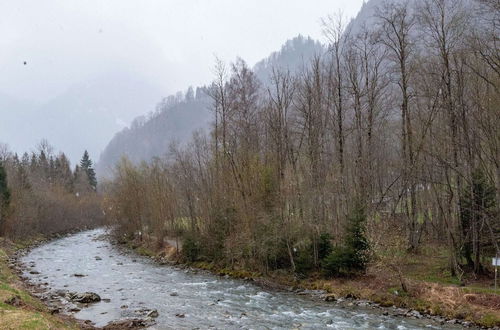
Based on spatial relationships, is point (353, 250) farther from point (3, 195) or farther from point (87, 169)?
point (87, 169)

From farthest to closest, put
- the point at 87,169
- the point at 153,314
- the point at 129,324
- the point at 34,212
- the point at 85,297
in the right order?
the point at 87,169 < the point at 34,212 < the point at 85,297 < the point at 153,314 < the point at 129,324

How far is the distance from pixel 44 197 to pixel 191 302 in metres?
59.3

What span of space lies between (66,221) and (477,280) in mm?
78276

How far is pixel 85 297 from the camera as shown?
987 inches

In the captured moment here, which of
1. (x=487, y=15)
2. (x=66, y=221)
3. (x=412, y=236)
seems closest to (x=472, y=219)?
(x=412, y=236)

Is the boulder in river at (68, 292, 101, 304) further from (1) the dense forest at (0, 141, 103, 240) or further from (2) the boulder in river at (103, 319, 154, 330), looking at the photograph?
(1) the dense forest at (0, 141, 103, 240)

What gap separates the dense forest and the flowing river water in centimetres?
2059

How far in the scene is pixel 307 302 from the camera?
78.2 feet

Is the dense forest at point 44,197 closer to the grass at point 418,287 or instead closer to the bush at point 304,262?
the grass at point 418,287

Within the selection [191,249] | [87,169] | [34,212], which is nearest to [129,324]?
[191,249]

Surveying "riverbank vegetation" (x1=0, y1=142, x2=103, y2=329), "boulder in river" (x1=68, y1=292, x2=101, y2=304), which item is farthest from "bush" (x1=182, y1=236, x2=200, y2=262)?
"riverbank vegetation" (x1=0, y1=142, x2=103, y2=329)

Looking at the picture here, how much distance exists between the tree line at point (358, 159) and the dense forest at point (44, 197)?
22.3 meters

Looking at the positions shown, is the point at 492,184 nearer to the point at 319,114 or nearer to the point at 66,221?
the point at 319,114

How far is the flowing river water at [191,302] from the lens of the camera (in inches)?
775
